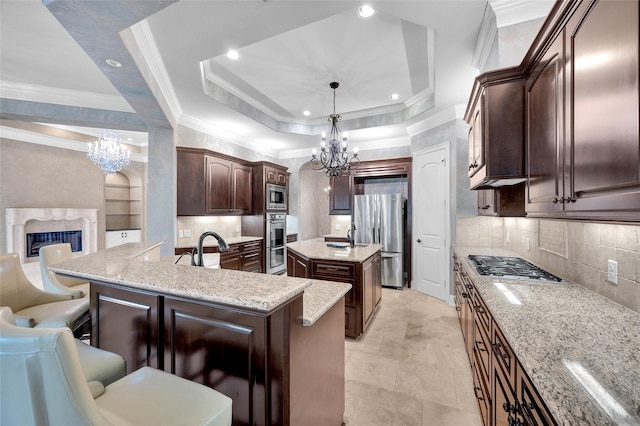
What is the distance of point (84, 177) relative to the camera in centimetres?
574

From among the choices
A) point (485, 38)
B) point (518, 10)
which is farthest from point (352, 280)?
point (518, 10)

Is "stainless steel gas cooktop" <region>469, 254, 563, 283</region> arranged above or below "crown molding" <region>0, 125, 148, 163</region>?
below

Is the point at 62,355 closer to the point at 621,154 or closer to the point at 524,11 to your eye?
the point at 621,154

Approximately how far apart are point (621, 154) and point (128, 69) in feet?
10.2

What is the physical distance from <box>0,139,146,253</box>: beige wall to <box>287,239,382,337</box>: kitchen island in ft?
17.4

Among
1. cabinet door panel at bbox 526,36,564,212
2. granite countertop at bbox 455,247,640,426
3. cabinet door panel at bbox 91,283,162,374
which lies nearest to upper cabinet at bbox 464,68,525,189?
cabinet door panel at bbox 526,36,564,212

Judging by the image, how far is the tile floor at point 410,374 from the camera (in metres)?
1.86

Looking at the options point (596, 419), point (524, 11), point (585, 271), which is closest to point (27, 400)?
point (596, 419)

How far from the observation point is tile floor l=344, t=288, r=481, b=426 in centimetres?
186

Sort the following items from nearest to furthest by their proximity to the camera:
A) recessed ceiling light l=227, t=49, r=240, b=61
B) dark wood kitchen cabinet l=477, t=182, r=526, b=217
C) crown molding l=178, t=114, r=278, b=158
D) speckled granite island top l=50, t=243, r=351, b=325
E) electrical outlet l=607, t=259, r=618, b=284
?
speckled granite island top l=50, t=243, r=351, b=325 < electrical outlet l=607, t=259, r=618, b=284 < dark wood kitchen cabinet l=477, t=182, r=526, b=217 < recessed ceiling light l=227, t=49, r=240, b=61 < crown molding l=178, t=114, r=278, b=158

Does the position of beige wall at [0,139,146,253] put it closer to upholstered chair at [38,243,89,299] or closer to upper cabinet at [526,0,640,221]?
upholstered chair at [38,243,89,299]

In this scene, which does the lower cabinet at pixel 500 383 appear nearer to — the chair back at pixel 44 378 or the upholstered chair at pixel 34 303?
the chair back at pixel 44 378

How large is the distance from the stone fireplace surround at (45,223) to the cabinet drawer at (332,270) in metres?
5.29

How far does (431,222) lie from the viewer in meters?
4.35
